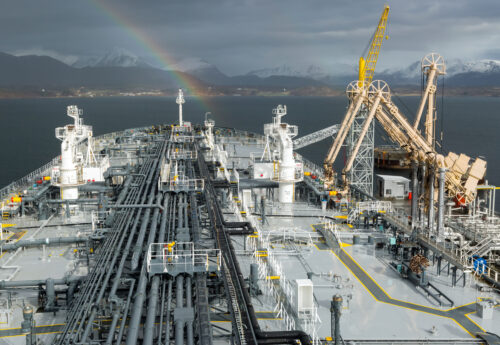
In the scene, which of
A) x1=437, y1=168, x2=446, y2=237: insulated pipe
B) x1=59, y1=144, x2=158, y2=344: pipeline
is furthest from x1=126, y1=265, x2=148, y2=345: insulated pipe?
x1=437, y1=168, x2=446, y2=237: insulated pipe

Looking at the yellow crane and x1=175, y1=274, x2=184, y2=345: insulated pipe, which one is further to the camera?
the yellow crane

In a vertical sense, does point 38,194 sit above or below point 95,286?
above

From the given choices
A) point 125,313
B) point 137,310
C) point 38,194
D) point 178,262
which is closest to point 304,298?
point 178,262

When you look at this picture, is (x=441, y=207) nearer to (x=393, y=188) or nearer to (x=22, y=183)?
(x=393, y=188)

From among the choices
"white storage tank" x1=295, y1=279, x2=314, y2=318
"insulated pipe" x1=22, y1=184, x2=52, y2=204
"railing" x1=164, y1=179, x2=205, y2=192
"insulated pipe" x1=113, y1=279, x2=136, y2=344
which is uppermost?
"railing" x1=164, y1=179, x2=205, y2=192

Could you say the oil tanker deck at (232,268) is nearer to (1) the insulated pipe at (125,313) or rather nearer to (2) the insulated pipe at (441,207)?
(1) the insulated pipe at (125,313)

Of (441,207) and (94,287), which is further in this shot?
(441,207)

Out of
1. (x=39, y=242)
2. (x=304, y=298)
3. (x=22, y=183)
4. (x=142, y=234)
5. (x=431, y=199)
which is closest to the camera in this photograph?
(x=304, y=298)

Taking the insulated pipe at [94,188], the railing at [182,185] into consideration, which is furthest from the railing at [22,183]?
the railing at [182,185]

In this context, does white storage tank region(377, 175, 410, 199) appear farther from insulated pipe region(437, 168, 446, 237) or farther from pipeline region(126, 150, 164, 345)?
pipeline region(126, 150, 164, 345)
